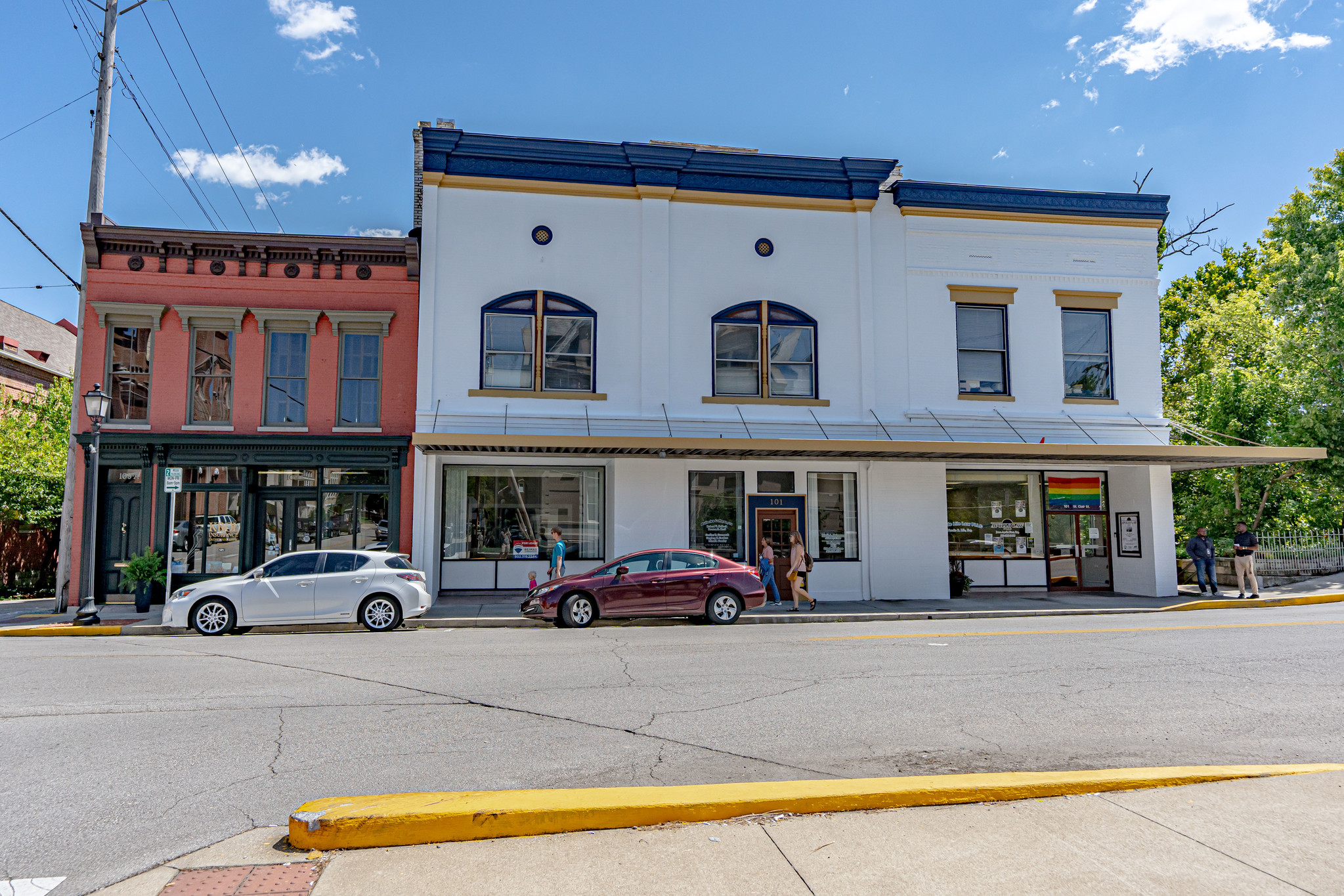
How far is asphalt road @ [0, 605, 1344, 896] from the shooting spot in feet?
18.1

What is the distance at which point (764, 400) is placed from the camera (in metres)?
19.2

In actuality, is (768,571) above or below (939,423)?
below

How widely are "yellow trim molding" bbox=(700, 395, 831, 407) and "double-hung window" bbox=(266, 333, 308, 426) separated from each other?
8.93 meters

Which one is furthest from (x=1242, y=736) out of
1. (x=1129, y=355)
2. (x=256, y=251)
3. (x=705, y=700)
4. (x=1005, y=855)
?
(x=256, y=251)

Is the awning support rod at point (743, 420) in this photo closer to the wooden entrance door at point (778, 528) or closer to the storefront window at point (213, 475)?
the wooden entrance door at point (778, 528)

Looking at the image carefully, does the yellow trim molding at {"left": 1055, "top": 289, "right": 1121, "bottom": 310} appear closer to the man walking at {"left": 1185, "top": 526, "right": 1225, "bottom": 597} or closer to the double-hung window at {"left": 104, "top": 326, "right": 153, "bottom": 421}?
the man walking at {"left": 1185, "top": 526, "right": 1225, "bottom": 597}

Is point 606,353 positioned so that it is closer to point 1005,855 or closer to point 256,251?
point 256,251

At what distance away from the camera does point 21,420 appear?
88.7 feet

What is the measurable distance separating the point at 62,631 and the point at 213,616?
315 cm

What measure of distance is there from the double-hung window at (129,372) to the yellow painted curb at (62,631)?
5.38 meters

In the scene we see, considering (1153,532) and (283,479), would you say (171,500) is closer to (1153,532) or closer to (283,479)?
(283,479)

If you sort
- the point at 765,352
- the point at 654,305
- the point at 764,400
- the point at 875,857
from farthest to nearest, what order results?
the point at 765,352, the point at 764,400, the point at 654,305, the point at 875,857

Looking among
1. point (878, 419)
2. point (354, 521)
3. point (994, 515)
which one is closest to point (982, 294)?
point (878, 419)

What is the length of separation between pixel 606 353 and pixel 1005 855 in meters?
15.4
